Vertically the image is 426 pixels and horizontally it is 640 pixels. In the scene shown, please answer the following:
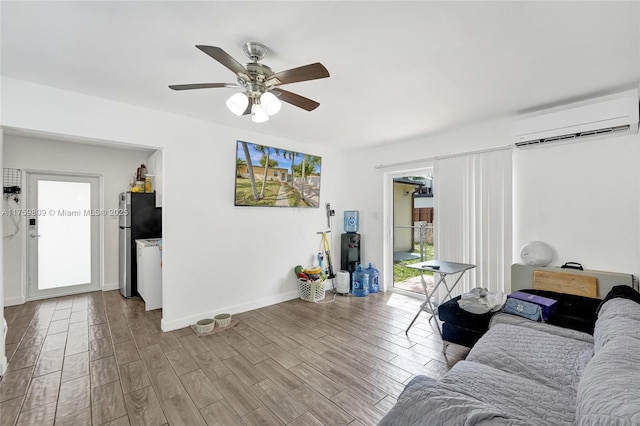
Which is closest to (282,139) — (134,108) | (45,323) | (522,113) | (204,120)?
(204,120)

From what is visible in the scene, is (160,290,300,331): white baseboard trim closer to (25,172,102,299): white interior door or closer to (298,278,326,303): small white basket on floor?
(298,278,326,303): small white basket on floor

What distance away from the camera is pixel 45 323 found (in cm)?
341

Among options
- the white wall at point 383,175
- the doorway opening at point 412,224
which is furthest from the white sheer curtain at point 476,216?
the doorway opening at point 412,224

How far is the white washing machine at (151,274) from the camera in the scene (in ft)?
12.7

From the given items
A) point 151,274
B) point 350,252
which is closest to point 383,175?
point 350,252

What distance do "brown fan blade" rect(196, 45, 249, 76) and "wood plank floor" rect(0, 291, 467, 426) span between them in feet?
7.44

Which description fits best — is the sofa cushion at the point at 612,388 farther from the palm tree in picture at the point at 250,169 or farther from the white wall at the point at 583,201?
the palm tree in picture at the point at 250,169

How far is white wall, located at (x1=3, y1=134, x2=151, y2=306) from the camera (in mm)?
4043

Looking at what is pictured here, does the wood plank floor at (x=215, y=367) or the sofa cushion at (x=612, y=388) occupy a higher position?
the sofa cushion at (x=612, y=388)

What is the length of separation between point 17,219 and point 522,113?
6.94 metres

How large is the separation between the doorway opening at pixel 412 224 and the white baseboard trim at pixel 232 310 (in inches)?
74.8

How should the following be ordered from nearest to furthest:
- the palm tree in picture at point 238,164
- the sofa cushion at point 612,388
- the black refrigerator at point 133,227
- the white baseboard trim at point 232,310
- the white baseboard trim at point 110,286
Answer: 1. the sofa cushion at point 612,388
2. the white baseboard trim at point 232,310
3. the palm tree in picture at point 238,164
4. the black refrigerator at point 133,227
5. the white baseboard trim at point 110,286

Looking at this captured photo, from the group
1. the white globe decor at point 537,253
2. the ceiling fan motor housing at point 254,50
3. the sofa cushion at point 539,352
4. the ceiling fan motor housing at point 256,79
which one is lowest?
the sofa cushion at point 539,352

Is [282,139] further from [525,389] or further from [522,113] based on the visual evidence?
[525,389]
